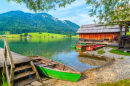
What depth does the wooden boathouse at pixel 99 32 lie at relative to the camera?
2609cm

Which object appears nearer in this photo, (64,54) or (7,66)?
(7,66)

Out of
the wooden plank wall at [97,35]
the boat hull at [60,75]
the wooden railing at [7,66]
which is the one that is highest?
the wooden plank wall at [97,35]

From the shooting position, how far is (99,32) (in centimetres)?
2742

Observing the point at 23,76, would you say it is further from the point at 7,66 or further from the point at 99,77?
the point at 99,77

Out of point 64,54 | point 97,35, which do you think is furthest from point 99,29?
point 64,54

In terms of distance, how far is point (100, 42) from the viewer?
91.4 ft

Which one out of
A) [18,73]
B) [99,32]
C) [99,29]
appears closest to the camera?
[18,73]

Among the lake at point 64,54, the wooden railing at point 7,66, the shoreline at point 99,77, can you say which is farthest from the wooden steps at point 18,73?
the lake at point 64,54

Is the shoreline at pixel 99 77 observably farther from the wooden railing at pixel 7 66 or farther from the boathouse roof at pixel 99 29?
the boathouse roof at pixel 99 29

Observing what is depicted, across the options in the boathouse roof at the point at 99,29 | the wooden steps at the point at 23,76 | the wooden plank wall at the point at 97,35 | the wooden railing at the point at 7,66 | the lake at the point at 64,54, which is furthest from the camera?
the wooden plank wall at the point at 97,35

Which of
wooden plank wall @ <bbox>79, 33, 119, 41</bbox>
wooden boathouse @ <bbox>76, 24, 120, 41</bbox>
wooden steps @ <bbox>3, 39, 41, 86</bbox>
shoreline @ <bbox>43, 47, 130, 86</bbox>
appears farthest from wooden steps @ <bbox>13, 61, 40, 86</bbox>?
wooden plank wall @ <bbox>79, 33, 119, 41</bbox>

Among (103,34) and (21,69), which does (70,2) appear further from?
(103,34)

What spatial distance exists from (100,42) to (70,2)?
22.5 meters

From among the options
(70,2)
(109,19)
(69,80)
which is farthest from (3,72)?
(109,19)
